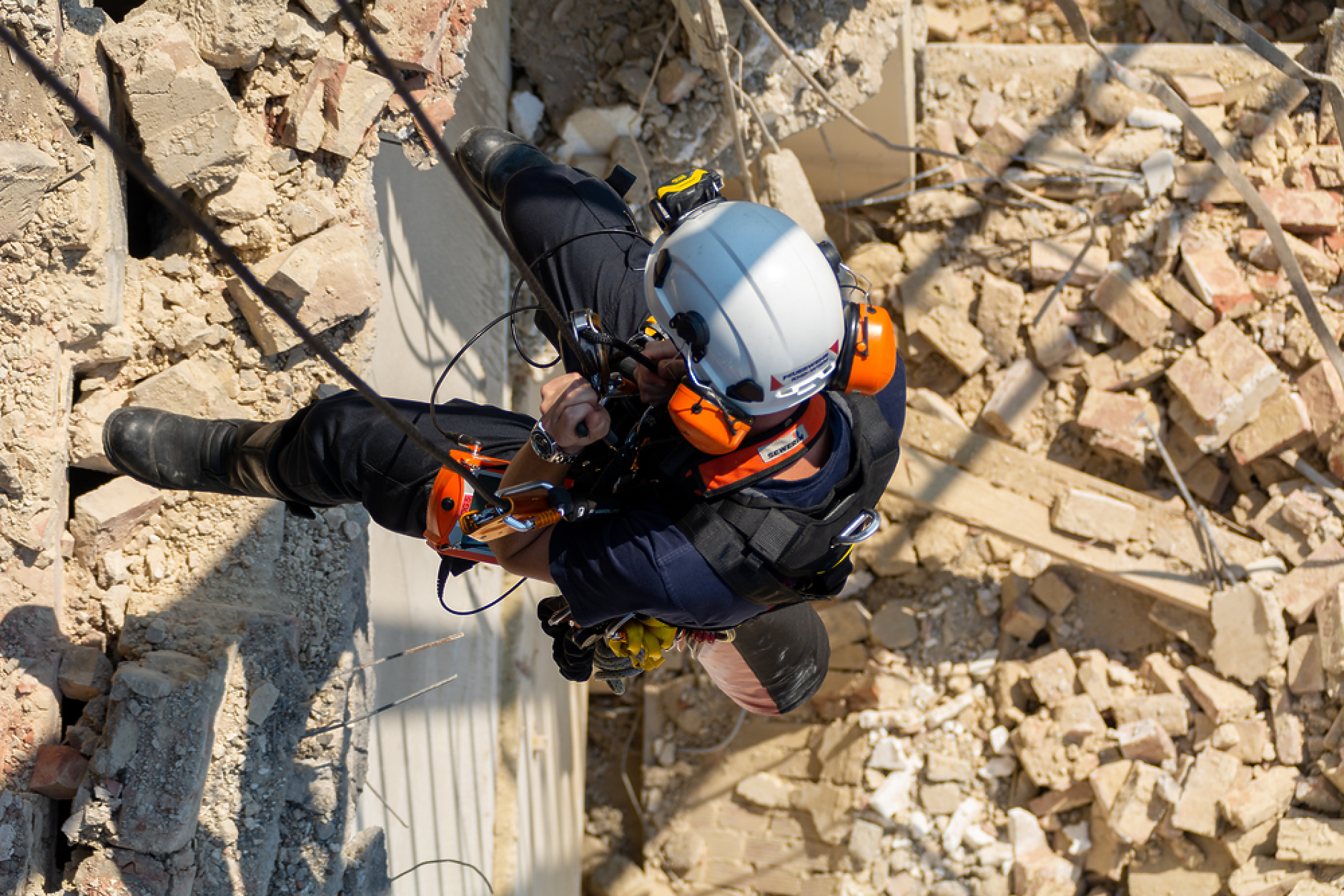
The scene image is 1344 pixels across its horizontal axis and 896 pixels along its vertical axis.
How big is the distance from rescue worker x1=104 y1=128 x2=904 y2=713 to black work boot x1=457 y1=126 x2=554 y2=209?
0.09 metres

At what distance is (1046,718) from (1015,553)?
0.87m

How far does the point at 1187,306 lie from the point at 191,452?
4.70m

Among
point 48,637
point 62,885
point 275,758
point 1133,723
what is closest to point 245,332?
point 48,637

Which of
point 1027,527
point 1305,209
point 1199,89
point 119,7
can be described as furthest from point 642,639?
point 1199,89

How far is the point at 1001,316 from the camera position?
5375mm

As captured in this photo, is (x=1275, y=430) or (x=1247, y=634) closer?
(x=1247, y=634)

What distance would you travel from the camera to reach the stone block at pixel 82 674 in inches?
94.1

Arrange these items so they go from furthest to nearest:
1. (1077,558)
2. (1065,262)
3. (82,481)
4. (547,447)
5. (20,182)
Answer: (1065,262), (1077,558), (82,481), (20,182), (547,447)

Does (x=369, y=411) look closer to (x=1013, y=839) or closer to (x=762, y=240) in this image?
(x=762, y=240)

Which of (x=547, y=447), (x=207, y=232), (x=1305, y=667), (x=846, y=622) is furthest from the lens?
(x=846, y=622)

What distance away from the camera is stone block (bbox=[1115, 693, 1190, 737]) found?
16.0ft

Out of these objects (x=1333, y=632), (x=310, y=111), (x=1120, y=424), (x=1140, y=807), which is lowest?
(x=1140, y=807)

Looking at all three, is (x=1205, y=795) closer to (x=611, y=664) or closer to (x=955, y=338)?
(x=955, y=338)

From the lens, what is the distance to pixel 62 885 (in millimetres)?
2314
